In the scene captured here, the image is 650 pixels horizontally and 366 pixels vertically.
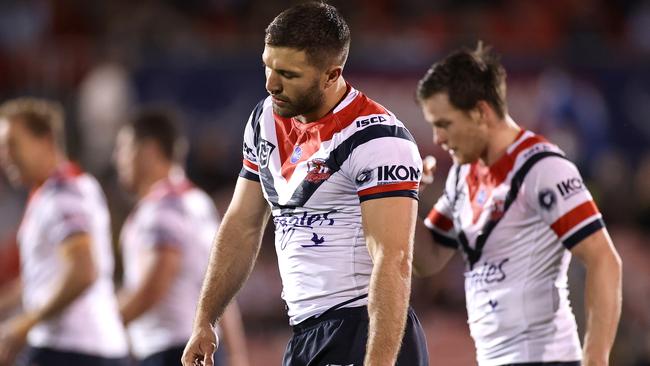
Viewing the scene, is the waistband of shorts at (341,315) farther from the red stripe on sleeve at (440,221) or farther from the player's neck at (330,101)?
the red stripe on sleeve at (440,221)

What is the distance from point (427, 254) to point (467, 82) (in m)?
0.86

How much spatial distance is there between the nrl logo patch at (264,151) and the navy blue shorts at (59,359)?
9.83ft

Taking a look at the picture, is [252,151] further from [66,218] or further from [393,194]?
[66,218]

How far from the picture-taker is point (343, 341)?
4582 millimetres

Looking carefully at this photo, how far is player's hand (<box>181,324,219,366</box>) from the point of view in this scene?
4.77 m

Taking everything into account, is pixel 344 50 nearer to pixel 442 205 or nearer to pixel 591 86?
pixel 442 205

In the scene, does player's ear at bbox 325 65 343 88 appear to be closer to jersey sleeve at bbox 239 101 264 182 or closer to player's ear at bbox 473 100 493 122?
jersey sleeve at bbox 239 101 264 182

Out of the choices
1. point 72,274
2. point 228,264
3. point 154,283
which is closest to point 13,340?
point 72,274

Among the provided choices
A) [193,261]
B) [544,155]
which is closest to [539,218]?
[544,155]

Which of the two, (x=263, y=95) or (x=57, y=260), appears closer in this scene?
(x=57, y=260)

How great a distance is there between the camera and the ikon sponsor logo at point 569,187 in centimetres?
530

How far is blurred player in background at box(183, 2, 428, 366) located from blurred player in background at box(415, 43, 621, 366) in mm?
883

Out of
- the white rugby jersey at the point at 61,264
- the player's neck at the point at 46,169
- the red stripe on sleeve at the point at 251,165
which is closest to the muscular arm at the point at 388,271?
the red stripe on sleeve at the point at 251,165

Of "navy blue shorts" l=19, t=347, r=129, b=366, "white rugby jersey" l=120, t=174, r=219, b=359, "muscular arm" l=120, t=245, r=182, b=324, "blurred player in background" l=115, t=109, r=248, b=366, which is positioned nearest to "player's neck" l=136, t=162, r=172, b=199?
"blurred player in background" l=115, t=109, r=248, b=366
